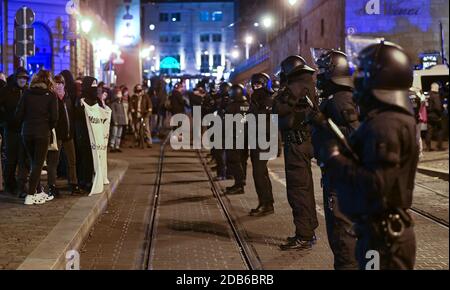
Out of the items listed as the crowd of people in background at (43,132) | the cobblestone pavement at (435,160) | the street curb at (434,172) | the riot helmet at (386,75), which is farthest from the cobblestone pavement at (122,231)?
the cobblestone pavement at (435,160)

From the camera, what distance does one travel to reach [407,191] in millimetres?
3975

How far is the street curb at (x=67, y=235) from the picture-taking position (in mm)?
6627

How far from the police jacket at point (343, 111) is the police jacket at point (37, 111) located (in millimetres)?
5282

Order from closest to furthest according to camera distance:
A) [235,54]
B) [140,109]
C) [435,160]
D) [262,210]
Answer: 1. [262,210]
2. [435,160]
3. [140,109]
4. [235,54]

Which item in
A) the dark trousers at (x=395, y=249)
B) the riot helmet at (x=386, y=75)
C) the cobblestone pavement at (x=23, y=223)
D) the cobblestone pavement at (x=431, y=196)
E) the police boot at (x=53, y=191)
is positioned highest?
the riot helmet at (x=386, y=75)

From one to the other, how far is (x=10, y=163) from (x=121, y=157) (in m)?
8.73

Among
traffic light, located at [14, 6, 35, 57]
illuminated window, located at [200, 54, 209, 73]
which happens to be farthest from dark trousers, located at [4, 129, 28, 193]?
illuminated window, located at [200, 54, 209, 73]

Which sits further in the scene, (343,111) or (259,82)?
(259,82)

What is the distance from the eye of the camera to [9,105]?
11312 mm

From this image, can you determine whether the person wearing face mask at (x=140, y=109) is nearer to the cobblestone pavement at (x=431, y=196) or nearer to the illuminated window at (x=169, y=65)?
the cobblestone pavement at (x=431, y=196)

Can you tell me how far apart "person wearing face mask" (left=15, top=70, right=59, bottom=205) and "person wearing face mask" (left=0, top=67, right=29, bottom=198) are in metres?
0.89

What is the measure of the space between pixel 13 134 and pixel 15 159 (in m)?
0.43

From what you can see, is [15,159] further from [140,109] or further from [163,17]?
[163,17]

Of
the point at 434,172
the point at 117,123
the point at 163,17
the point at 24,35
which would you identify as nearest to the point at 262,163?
the point at 434,172
